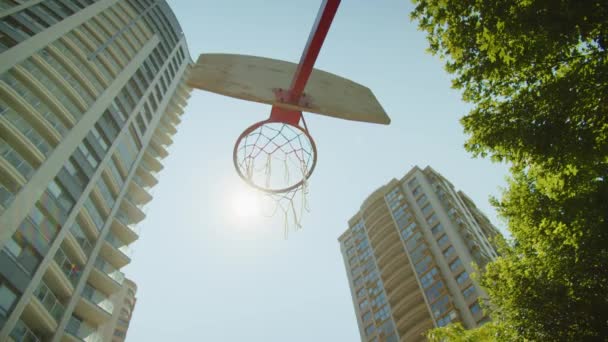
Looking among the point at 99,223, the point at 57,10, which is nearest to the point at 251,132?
the point at 99,223

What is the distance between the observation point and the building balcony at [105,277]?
20.5 meters

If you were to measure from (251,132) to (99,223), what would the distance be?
61.8 ft

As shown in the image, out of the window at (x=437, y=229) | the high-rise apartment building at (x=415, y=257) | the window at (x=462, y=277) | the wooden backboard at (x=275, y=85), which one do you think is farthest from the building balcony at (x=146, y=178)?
the window at (x=462, y=277)

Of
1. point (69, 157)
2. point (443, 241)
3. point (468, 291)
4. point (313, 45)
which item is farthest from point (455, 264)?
point (313, 45)

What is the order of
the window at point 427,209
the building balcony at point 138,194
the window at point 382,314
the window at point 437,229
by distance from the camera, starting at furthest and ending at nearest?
the window at point 427,209
the window at point 382,314
the window at point 437,229
the building balcony at point 138,194

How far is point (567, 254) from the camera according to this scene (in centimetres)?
698

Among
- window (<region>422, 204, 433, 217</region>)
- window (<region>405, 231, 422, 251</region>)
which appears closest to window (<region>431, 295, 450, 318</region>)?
window (<region>405, 231, 422, 251</region>)

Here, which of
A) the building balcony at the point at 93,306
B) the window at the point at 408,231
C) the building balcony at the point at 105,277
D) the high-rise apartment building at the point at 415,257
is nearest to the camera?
the building balcony at the point at 93,306

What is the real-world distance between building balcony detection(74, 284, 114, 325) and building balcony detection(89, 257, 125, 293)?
1.48 ft

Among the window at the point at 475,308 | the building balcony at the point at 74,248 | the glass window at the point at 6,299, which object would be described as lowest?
the glass window at the point at 6,299

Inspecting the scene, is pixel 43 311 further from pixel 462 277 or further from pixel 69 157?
pixel 462 277

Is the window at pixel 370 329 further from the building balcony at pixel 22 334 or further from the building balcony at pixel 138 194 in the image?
the building balcony at pixel 22 334

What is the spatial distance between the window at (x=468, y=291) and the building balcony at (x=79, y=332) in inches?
1013

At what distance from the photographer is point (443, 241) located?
113 ft
